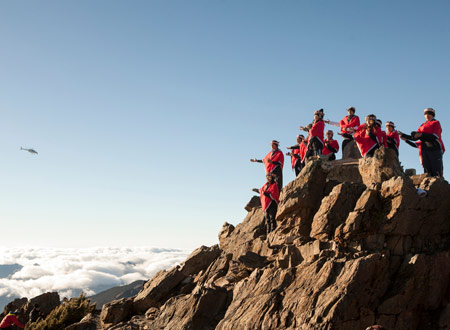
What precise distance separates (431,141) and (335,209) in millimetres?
6843

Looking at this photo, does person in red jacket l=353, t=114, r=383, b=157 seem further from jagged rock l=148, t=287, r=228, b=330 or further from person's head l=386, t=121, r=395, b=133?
jagged rock l=148, t=287, r=228, b=330

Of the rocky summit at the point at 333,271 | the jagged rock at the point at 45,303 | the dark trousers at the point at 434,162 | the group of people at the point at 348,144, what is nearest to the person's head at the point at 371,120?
the group of people at the point at 348,144

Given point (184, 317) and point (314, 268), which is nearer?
point (314, 268)

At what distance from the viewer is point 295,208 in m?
24.0

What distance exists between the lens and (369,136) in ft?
79.8

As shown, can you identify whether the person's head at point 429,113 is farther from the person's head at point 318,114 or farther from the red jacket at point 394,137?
the person's head at point 318,114

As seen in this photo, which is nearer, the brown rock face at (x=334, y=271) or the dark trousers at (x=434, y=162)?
the brown rock face at (x=334, y=271)

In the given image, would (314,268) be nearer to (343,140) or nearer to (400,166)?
(400,166)

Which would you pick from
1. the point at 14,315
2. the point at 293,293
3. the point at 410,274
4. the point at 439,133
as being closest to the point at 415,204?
the point at 410,274

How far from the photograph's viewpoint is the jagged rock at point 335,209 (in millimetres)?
20781

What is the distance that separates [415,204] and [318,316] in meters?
7.92

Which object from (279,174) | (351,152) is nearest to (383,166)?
(279,174)

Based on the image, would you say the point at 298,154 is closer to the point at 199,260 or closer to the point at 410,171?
the point at 410,171

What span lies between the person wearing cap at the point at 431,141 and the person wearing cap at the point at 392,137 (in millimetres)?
2603
